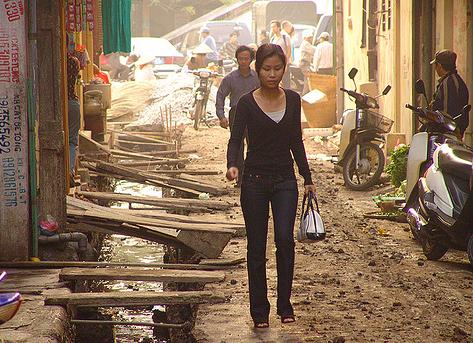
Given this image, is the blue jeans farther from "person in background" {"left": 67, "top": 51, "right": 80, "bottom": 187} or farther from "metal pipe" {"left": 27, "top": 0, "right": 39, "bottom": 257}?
"person in background" {"left": 67, "top": 51, "right": 80, "bottom": 187}

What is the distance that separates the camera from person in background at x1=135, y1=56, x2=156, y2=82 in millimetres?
34688

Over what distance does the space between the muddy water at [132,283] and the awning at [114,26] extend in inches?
189

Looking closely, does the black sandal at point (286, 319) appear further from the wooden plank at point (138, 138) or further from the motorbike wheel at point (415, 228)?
the wooden plank at point (138, 138)

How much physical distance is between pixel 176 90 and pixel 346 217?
1696 centimetres

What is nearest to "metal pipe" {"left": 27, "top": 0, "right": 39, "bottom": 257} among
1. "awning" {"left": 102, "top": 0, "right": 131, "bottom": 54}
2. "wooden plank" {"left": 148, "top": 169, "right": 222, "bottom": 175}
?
"wooden plank" {"left": 148, "top": 169, "right": 222, "bottom": 175}

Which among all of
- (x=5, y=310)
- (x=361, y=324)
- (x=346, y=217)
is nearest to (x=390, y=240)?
(x=346, y=217)

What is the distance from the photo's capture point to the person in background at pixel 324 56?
90.4 ft

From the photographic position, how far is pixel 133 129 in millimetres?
23984

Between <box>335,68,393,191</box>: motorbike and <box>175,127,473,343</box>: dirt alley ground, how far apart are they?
2.68m

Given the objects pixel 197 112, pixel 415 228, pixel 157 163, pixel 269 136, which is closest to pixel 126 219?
pixel 415 228

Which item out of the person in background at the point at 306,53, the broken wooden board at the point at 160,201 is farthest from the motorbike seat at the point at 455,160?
the person in background at the point at 306,53

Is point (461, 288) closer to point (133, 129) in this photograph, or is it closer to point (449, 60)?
point (449, 60)

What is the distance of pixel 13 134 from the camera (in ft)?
29.3

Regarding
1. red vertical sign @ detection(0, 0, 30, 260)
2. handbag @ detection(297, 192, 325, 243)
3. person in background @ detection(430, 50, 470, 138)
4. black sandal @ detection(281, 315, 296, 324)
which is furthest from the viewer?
person in background @ detection(430, 50, 470, 138)
